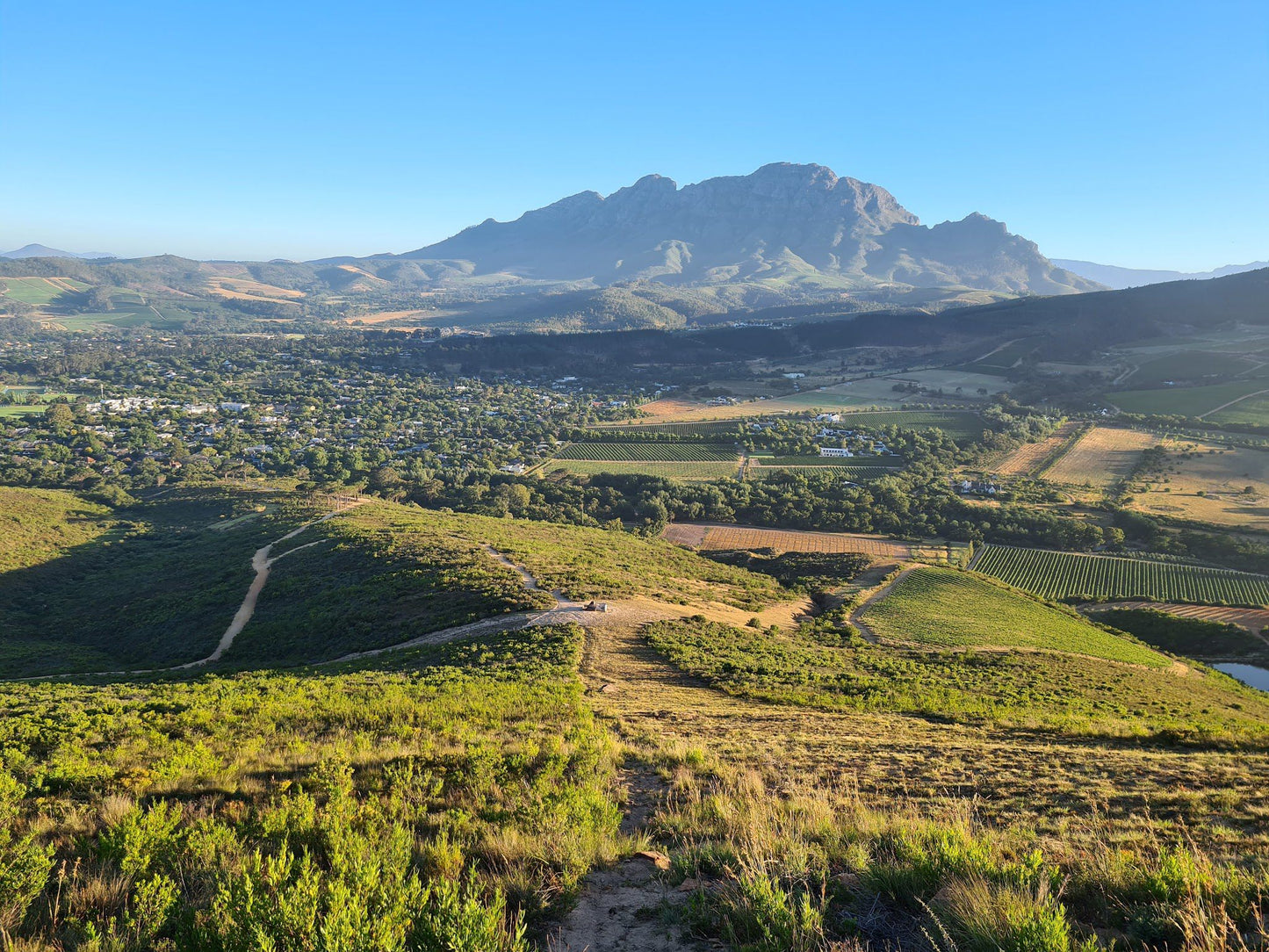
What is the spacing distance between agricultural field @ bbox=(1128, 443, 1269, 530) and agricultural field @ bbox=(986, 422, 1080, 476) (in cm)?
1376

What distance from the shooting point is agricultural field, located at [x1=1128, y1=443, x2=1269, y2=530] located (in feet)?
239

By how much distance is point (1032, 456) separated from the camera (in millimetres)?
103812

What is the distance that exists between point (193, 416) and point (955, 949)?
147m

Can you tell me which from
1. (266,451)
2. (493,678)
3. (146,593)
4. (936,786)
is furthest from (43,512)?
(936,786)

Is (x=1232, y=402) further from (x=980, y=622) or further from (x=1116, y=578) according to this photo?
(x=980, y=622)

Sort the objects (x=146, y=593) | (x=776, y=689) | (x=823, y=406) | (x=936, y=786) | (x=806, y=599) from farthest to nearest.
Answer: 1. (x=823, y=406)
2. (x=806, y=599)
3. (x=146, y=593)
4. (x=776, y=689)
5. (x=936, y=786)

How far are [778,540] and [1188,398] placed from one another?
113401 mm

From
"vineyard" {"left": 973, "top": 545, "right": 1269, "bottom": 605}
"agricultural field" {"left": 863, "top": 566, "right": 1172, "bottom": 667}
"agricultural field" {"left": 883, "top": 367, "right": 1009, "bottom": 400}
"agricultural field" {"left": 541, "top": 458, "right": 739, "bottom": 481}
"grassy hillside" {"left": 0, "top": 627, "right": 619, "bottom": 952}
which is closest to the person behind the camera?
"grassy hillside" {"left": 0, "top": 627, "right": 619, "bottom": 952}

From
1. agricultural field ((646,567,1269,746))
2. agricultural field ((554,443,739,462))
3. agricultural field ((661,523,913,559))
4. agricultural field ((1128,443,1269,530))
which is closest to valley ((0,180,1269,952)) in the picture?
agricultural field ((646,567,1269,746))

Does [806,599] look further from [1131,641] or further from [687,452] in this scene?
[687,452]

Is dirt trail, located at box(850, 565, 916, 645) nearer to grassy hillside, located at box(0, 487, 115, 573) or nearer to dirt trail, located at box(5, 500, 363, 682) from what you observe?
dirt trail, located at box(5, 500, 363, 682)

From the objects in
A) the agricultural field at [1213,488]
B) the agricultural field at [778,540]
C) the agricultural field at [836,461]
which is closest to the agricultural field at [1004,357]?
the agricultural field at [1213,488]

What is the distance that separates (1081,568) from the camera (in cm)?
6209

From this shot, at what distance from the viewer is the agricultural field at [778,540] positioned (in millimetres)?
65438
